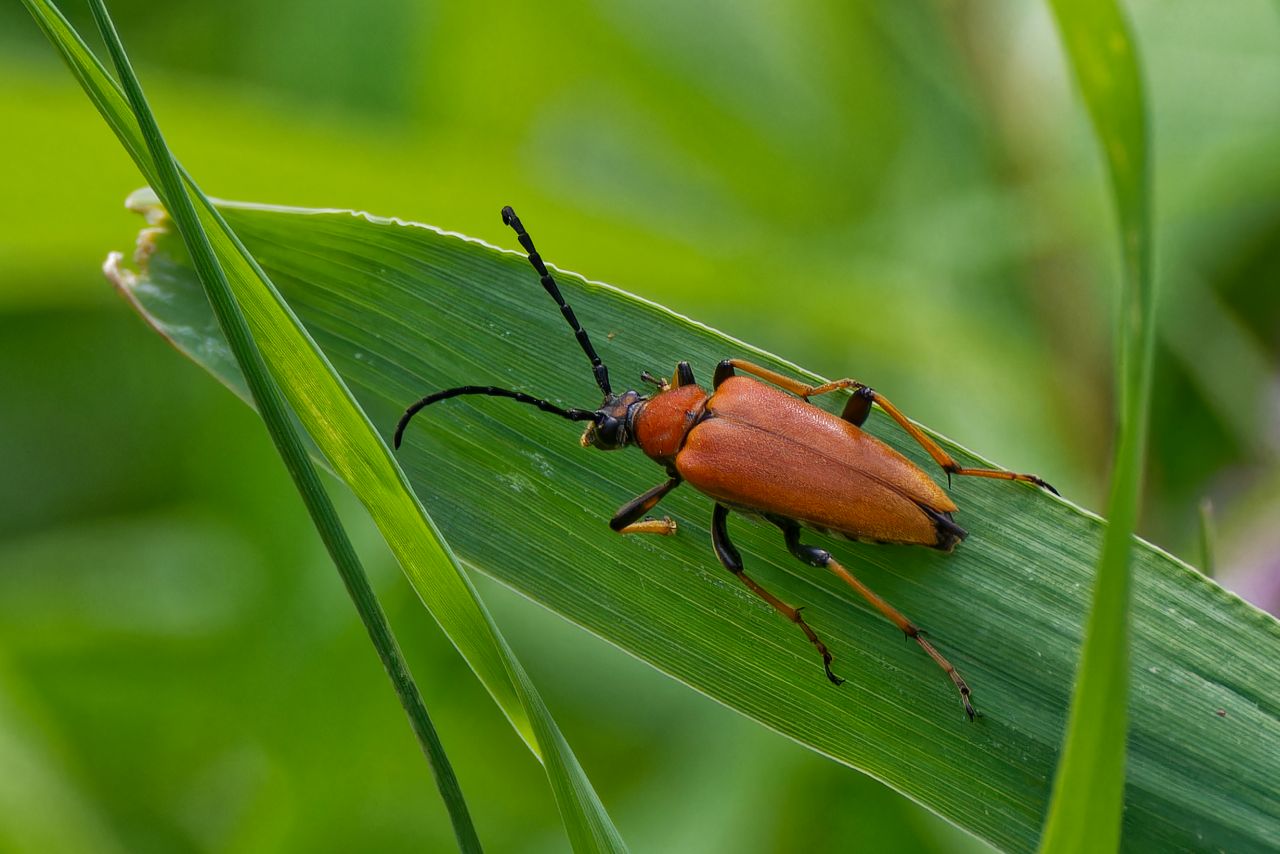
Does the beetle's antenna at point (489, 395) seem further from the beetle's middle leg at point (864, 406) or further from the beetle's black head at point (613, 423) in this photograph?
the beetle's middle leg at point (864, 406)

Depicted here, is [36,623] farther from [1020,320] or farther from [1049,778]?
[1020,320]

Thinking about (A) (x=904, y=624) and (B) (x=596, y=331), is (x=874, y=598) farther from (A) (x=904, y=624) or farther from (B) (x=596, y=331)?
(B) (x=596, y=331)

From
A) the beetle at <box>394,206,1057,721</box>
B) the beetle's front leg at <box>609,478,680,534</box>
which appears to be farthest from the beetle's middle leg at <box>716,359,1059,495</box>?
the beetle's front leg at <box>609,478,680,534</box>

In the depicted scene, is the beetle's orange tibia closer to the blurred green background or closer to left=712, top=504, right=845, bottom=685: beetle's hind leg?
left=712, top=504, right=845, bottom=685: beetle's hind leg

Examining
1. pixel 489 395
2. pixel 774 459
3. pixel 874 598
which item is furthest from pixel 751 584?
pixel 489 395

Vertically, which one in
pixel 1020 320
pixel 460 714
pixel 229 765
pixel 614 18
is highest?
pixel 614 18

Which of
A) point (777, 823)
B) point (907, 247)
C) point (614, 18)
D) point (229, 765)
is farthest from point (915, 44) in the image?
point (229, 765)
